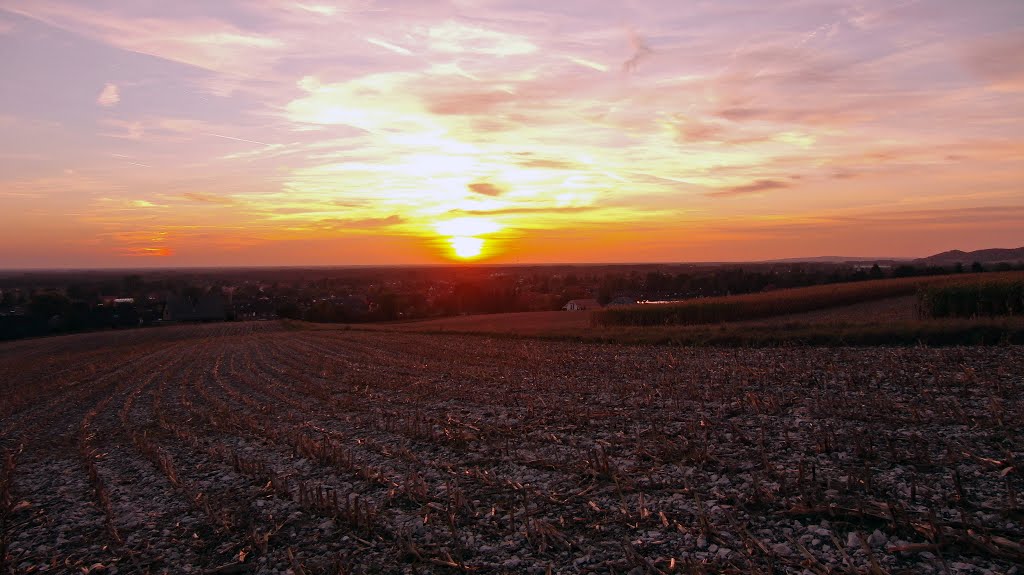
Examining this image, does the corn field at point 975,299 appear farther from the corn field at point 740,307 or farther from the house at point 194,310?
the house at point 194,310

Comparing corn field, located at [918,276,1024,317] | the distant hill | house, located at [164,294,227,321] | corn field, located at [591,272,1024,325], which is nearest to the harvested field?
corn field, located at [918,276,1024,317]

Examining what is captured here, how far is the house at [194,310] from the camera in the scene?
82188 mm

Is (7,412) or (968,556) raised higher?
(968,556)

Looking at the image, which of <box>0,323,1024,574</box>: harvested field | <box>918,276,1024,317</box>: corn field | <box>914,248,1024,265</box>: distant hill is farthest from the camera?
<box>914,248,1024,265</box>: distant hill

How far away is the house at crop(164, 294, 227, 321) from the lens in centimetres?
8219

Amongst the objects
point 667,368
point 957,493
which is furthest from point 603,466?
point 667,368

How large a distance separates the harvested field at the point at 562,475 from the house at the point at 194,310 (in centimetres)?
7062

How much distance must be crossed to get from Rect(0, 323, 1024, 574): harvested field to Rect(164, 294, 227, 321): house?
Result: 232ft

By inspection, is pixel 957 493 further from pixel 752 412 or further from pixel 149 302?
pixel 149 302

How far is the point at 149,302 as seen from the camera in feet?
300

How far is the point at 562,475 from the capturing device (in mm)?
8664

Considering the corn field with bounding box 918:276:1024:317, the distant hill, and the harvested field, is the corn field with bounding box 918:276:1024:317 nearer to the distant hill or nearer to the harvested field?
the harvested field

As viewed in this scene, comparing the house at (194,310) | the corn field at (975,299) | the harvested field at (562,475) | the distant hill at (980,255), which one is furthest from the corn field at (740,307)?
the distant hill at (980,255)

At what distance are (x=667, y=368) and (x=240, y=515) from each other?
11.6 meters
